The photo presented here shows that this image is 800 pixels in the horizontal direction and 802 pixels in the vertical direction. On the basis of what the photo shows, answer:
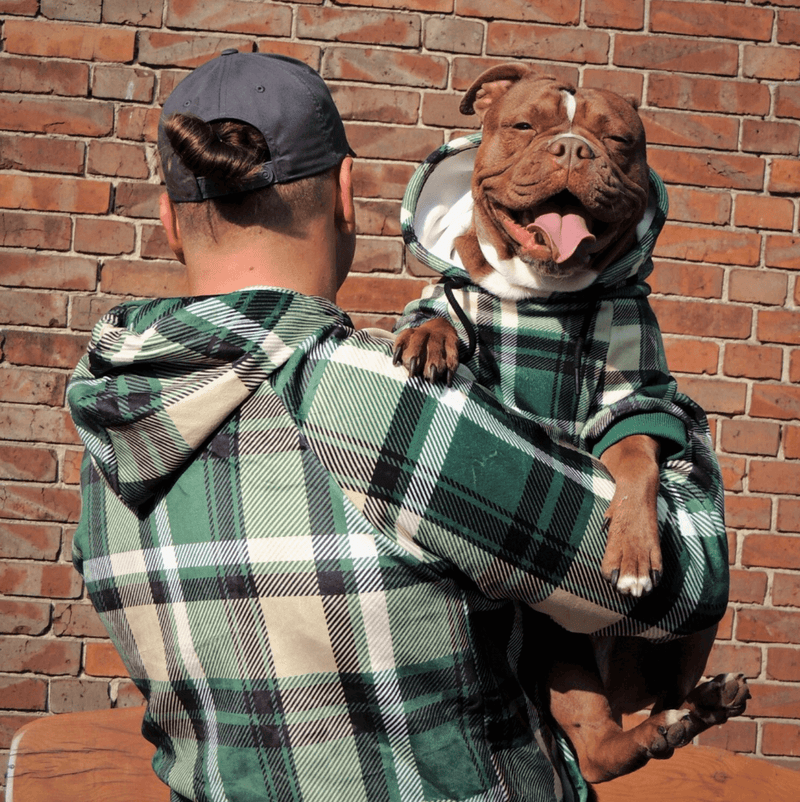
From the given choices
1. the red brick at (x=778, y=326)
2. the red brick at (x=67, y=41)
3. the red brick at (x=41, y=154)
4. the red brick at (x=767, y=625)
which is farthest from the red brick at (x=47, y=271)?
the red brick at (x=767, y=625)

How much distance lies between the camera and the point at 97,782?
2.23 meters

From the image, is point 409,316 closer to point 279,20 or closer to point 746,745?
point 279,20

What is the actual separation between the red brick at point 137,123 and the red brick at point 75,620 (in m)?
1.72

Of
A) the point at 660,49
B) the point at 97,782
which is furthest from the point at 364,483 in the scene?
the point at 660,49

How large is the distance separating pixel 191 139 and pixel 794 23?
2823 millimetres

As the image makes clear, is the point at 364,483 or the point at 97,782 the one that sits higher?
the point at 364,483

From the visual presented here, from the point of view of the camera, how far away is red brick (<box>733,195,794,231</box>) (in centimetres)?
317

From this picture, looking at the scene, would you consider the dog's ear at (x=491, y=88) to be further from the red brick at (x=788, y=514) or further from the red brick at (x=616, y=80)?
the red brick at (x=788, y=514)

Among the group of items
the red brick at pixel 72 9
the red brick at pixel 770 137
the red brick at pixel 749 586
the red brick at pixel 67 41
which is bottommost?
the red brick at pixel 749 586

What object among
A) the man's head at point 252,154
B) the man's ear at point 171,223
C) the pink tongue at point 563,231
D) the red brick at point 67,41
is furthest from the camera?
the red brick at point 67,41

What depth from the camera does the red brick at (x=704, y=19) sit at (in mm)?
3131

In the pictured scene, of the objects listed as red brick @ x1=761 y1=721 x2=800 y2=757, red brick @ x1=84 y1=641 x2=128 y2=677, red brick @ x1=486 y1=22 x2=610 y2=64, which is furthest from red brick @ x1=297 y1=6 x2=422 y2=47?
red brick @ x1=761 y1=721 x2=800 y2=757

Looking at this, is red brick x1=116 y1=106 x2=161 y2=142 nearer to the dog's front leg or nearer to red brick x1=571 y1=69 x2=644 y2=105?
red brick x1=571 y1=69 x2=644 y2=105

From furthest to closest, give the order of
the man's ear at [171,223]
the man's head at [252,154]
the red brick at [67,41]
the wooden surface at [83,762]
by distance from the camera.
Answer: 1. the red brick at [67,41]
2. the wooden surface at [83,762]
3. the man's ear at [171,223]
4. the man's head at [252,154]
